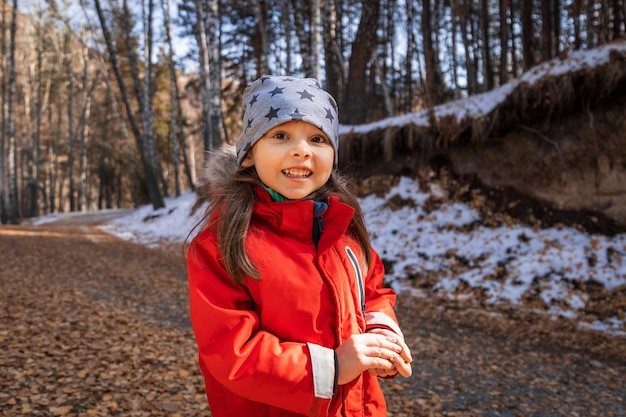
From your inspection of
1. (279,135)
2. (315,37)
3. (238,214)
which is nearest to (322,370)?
(238,214)

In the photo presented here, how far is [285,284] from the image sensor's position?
1.37 metres

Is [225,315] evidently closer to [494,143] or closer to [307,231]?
[307,231]

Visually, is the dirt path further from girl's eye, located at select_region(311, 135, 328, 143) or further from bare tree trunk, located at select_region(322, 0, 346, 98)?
bare tree trunk, located at select_region(322, 0, 346, 98)

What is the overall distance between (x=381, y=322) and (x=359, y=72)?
12.5 m

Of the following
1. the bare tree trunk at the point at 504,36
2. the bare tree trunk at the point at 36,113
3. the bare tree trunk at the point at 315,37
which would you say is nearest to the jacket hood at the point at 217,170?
the bare tree trunk at the point at 315,37

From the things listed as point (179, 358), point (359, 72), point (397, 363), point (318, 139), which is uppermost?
point (359, 72)

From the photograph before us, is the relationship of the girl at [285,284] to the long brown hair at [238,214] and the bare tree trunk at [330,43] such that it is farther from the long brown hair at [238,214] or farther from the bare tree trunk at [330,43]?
the bare tree trunk at [330,43]

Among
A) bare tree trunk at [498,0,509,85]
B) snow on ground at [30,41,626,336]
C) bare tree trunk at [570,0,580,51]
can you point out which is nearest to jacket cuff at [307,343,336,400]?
snow on ground at [30,41,626,336]


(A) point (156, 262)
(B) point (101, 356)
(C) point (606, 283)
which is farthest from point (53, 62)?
(C) point (606, 283)

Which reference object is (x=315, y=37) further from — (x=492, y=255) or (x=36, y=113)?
(x=36, y=113)

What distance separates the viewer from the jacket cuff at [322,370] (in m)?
1.27

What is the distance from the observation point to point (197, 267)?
54.0 inches

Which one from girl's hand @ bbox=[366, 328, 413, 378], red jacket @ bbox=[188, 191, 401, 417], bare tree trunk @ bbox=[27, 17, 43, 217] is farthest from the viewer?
bare tree trunk @ bbox=[27, 17, 43, 217]

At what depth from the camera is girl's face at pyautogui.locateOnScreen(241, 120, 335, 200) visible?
4.79 feet
